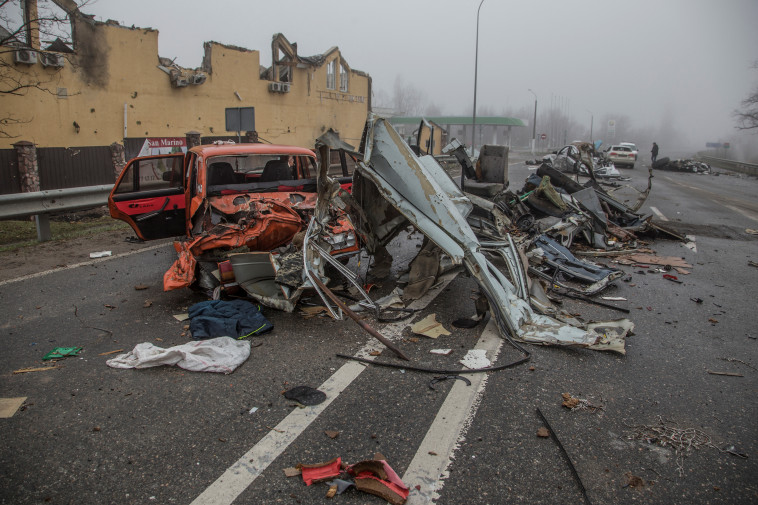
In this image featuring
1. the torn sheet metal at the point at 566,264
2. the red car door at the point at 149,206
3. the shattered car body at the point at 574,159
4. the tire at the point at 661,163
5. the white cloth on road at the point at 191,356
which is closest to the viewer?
the white cloth on road at the point at 191,356

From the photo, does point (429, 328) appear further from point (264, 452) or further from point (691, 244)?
point (691, 244)

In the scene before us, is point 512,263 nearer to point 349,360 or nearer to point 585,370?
point 585,370

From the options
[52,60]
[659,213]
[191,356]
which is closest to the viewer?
[191,356]

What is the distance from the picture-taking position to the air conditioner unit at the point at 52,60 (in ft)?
51.0

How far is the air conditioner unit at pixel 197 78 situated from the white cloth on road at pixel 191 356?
19108 millimetres

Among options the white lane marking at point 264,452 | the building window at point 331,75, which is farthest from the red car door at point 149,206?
the building window at point 331,75

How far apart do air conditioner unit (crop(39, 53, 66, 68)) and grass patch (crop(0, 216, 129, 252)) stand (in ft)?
25.8

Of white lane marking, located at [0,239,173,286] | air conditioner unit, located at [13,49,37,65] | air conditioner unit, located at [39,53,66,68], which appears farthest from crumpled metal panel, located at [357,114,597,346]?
air conditioner unit, located at [39,53,66,68]

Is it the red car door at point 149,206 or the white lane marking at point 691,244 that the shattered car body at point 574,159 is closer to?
the white lane marking at point 691,244

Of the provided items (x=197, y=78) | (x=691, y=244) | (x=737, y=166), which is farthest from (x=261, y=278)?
(x=737, y=166)

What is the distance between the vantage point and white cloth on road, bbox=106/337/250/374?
3.85 metres

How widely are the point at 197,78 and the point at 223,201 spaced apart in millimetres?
17119

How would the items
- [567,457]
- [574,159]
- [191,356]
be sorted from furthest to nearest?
[574,159]
[191,356]
[567,457]

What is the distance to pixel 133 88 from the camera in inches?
724
